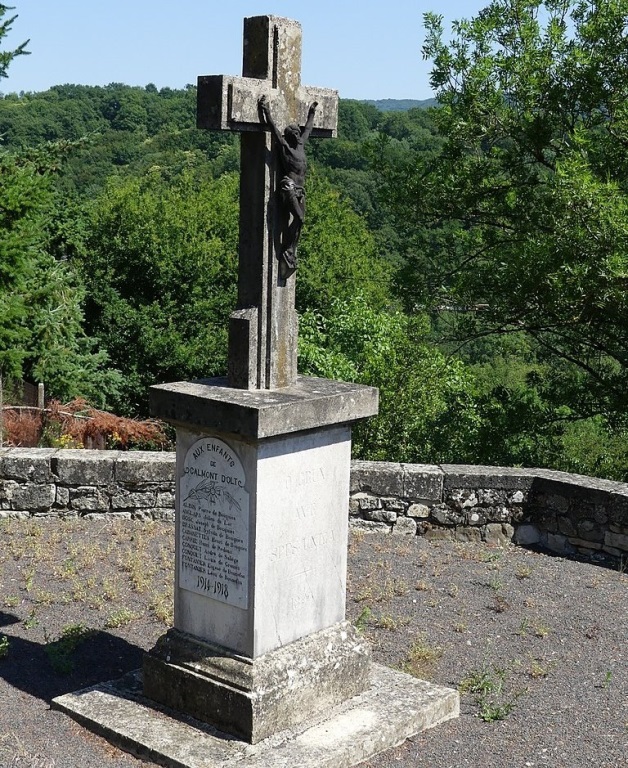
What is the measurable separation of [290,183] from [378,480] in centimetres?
441

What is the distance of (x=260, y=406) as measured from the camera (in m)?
5.53

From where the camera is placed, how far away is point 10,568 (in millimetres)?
8484

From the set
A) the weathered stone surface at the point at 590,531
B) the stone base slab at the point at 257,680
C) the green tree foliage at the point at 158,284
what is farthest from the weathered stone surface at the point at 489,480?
the green tree foliage at the point at 158,284

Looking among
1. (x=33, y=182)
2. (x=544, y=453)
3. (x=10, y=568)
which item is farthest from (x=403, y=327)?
(x=10, y=568)

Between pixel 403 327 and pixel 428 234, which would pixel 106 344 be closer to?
pixel 403 327

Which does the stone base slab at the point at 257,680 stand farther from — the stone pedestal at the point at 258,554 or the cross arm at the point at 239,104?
the cross arm at the point at 239,104

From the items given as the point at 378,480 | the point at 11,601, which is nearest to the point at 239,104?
the point at 11,601

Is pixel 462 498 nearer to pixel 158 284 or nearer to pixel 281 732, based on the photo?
pixel 281 732

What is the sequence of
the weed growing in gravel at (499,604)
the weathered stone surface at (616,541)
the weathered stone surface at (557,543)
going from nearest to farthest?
the weed growing in gravel at (499,604)
the weathered stone surface at (616,541)
the weathered stone surface at (557,543)

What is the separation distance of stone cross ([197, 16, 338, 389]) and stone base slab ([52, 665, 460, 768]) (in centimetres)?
192

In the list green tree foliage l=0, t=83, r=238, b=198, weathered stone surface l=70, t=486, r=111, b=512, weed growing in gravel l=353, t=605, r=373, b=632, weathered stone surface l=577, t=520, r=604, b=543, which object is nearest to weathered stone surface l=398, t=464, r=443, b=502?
weathered stone surface l=577, t=520, r=604, b=543

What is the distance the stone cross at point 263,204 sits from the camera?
18.9ft

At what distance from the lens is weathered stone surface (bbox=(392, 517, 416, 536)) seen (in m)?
9.71

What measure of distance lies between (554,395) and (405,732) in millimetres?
8036
